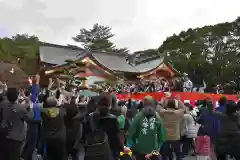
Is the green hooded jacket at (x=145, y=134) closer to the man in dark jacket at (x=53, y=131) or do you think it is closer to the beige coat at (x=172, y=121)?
the man in dark jacket at (x=53, y=131)

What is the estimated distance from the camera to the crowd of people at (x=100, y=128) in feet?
15.4

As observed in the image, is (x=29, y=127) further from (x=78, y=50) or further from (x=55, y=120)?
(x=78, y=50)

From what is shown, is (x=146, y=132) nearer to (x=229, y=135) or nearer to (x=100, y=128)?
(x=100, y=128)

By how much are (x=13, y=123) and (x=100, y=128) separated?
2.04m

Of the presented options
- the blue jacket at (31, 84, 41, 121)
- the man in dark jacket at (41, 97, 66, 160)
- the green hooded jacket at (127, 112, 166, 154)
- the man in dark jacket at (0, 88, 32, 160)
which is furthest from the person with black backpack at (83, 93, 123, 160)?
the blue jacket at (31, 84, 41, 121)

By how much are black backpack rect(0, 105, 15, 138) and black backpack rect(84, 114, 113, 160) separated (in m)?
1.97

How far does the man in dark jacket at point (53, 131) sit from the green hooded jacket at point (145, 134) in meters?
1.34

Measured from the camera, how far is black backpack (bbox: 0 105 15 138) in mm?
5914

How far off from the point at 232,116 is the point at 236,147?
54 centimetres

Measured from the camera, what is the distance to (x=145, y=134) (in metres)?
5.01

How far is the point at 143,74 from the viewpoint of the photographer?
31812 millimetres

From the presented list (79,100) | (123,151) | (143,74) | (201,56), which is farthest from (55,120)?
(201,56)

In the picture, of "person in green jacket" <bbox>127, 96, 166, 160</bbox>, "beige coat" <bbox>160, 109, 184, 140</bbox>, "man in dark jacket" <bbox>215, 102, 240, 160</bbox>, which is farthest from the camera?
"beige coat" <bbox>160, 109, 184, 140</bbox>

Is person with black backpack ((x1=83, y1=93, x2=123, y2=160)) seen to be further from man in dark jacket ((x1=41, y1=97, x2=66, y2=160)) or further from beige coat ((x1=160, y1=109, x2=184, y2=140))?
beige coat ((x1=160, y1=109, x2=184, y2=140))
